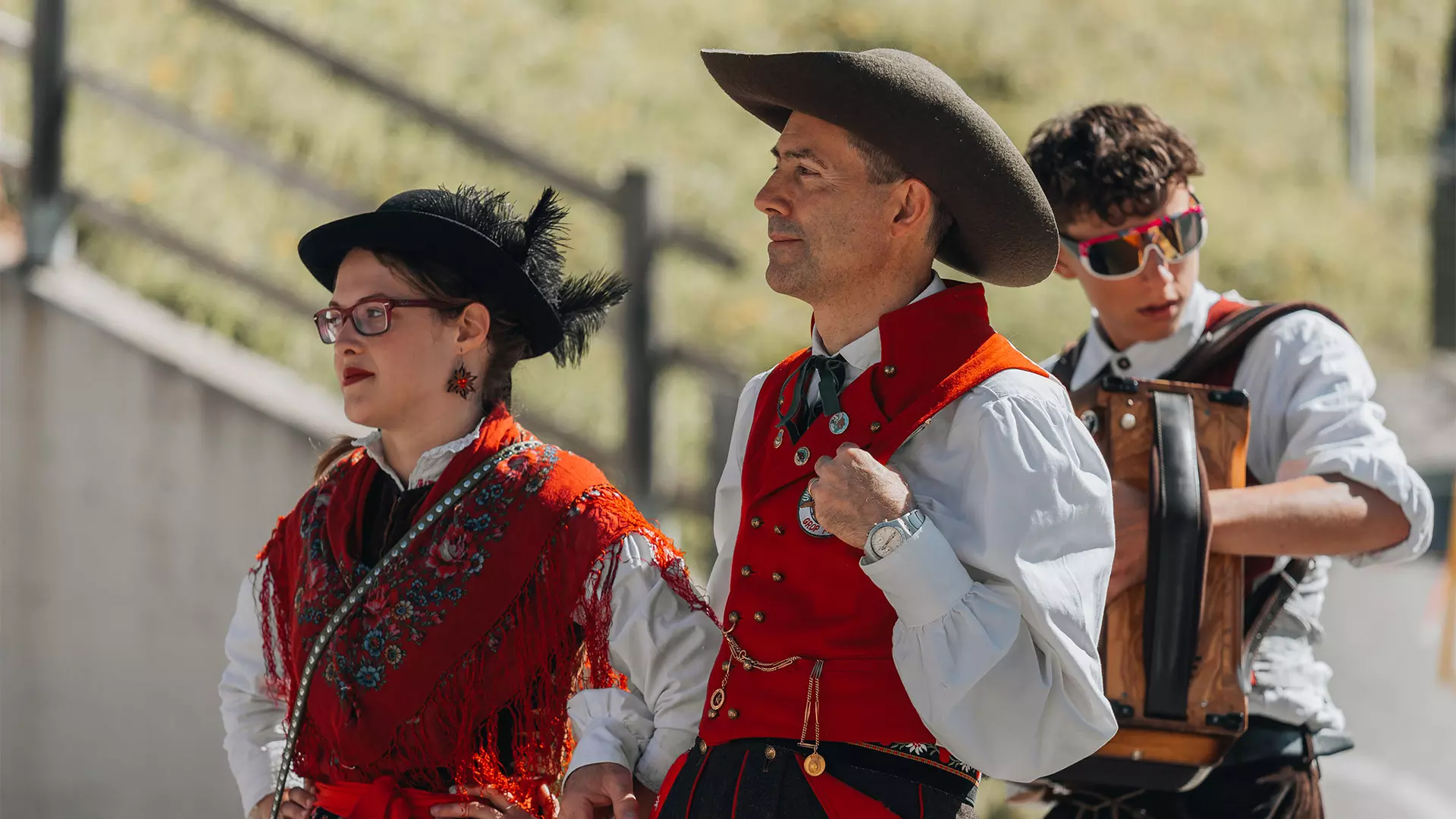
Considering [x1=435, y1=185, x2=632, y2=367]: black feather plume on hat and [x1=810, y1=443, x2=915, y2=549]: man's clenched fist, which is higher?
[x1=435, y1=185, x2=632, y2=367]: black feather plume on hat

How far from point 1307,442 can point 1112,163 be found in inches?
27.2

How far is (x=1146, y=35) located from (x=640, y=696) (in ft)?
44.0

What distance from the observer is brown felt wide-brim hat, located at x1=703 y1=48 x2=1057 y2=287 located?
101 inches

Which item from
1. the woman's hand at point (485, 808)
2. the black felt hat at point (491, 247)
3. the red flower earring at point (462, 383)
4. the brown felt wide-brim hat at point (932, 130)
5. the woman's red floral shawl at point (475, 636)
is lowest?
the woman's hand at point (485, 808)

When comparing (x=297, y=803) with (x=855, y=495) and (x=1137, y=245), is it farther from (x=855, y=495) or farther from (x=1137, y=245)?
(x=1137, y=245)

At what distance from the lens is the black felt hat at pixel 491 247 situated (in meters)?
3.09

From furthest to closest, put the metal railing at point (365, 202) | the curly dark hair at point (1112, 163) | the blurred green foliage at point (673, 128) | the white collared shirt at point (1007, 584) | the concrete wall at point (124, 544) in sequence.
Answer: the blurred green foliage at point (673, 128)
the metal railing at point (365, 202)
the concrete wall at point (124, 544)
the curly dark hair at point (1112, 163)
the white collared shirt at point (1007, 584)

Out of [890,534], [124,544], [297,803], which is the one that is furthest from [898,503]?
[124,544]

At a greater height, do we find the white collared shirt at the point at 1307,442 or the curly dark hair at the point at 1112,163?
the curly dark hair at the point at 1112,163

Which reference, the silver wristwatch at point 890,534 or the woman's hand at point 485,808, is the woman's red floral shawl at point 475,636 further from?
the silver wristwatch at point 890,534

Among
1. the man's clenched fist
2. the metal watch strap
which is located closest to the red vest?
the man's clenched fist

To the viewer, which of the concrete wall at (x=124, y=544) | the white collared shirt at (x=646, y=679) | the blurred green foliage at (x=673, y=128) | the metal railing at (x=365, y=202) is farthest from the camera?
the blurred green foliage at (x=673, y=128)

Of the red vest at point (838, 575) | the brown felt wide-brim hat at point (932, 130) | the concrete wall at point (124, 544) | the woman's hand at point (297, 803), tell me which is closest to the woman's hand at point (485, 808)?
the woman's hand at point (297, 803)

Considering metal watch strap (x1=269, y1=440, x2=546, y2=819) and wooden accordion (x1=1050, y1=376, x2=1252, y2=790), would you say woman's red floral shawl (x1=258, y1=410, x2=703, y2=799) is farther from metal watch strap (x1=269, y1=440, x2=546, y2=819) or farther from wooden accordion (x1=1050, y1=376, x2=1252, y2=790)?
wooden accordion (x1=1050, y1=376, x2=1252, y2=790)
